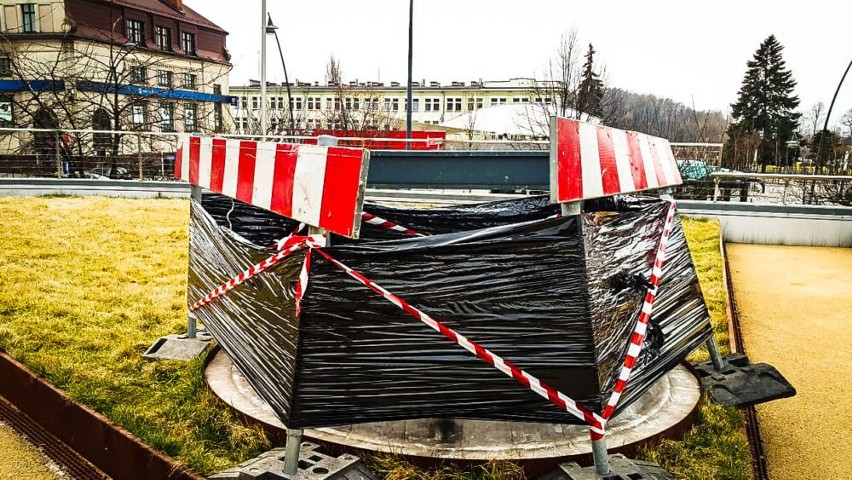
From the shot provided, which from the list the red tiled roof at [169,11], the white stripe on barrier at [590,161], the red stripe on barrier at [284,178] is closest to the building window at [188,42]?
the red tiled roof at [169,11]

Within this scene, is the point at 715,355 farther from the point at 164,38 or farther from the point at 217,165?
the point at 164,38

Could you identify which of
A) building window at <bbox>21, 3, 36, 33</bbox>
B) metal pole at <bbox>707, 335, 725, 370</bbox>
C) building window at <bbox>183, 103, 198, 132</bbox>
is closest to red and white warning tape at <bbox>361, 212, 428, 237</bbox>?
metal pole at <bbox>707, 335, 725, 370</bbox>

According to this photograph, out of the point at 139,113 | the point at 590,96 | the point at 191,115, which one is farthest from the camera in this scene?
the point at 590,96

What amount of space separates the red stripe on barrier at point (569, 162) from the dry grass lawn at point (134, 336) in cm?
110

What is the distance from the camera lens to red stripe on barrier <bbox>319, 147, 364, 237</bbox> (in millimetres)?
1945

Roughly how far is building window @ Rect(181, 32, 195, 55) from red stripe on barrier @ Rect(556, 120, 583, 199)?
2346 inches

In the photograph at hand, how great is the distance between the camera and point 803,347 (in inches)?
174

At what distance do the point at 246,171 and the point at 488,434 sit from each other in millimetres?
1643

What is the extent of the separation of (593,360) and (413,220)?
1967 millimetres

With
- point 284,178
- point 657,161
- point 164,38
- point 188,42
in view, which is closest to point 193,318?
point 284,178

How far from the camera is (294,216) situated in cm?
229

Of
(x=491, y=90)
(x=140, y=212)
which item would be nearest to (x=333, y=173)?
(x=140, y=212)

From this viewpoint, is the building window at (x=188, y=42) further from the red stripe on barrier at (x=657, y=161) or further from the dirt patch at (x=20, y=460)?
the red stripe on barrier at (x=657, y=161)

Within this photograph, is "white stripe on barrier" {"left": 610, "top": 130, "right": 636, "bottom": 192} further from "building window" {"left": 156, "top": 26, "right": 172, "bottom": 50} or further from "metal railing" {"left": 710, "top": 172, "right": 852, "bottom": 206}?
"building window" {"left": 156, "top": 26, "right": 172, "bottom": 50}
